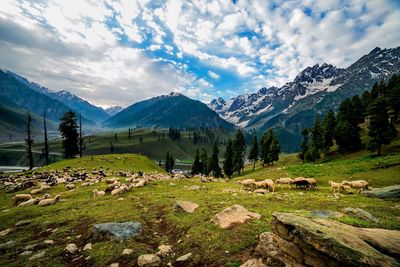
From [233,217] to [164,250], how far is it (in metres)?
4.60

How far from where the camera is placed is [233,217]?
13.7 meters

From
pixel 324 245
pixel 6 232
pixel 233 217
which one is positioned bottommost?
pixel 6 232

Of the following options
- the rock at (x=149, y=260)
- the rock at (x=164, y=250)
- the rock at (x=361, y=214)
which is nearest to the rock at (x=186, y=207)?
the rock at (x=164, y=250)

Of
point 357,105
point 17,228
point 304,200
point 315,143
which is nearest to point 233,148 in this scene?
point 315,143

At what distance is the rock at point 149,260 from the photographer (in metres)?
10.4

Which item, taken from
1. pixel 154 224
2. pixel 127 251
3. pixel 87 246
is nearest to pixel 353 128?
pixel 154 224

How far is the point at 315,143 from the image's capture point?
7794 cm

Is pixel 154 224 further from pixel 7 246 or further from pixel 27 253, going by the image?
pixel 7 246

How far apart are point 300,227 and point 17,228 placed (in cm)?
1804

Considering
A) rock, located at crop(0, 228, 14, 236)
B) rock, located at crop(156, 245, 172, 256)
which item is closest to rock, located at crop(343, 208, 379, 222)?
rock, located at crop(156, 245, 172, 256)

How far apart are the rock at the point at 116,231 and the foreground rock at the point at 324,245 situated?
7.58 m

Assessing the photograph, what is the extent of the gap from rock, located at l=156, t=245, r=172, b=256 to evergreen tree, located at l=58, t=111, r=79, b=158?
7004cm

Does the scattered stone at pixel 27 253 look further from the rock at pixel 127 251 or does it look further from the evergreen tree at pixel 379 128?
the evergreen tree at pixel 379 128

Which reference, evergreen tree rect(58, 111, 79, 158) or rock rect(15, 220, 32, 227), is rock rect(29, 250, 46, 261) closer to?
rock rect(15, 220, 32, 227)
